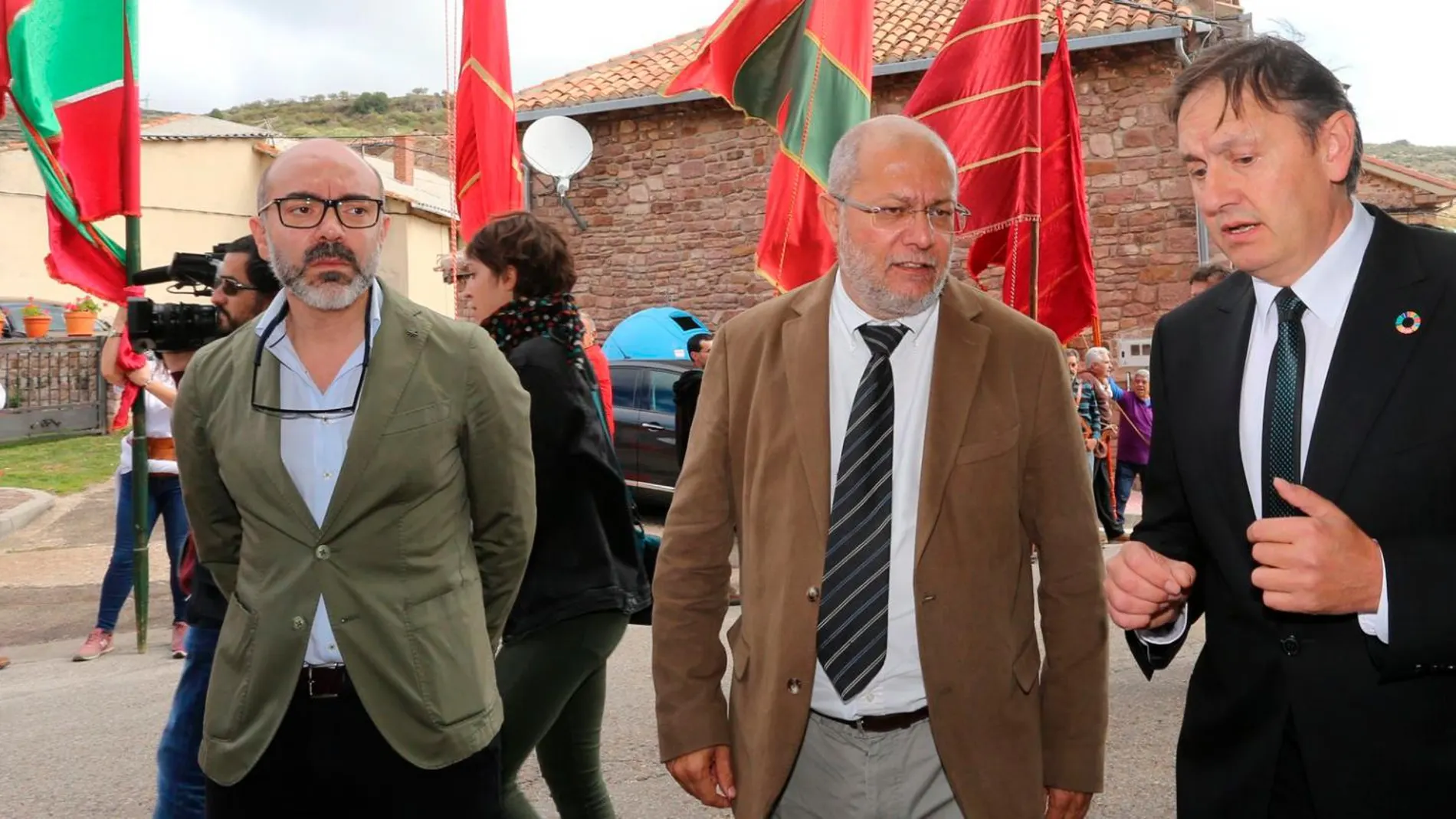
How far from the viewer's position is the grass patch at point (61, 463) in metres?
15.4

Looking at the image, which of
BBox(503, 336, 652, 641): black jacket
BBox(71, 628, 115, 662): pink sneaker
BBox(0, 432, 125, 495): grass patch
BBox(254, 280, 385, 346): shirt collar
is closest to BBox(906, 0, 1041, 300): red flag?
BBox(503, 336, 652, 641): black jacket

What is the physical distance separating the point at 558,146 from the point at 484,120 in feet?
36.1

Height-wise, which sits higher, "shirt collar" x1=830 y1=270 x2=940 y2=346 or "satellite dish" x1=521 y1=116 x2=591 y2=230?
"satellite dish" x1=521 y1=116 x2=591 y2=230

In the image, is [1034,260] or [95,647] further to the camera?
[95,647]

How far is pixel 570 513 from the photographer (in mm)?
3088

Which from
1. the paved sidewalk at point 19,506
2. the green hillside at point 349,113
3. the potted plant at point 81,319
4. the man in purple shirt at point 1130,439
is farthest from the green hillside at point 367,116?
the man in purple shirt at point 1130,439

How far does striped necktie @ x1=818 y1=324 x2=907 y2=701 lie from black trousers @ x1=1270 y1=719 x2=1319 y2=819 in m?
0.71

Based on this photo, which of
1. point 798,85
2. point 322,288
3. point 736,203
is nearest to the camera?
point 322,288

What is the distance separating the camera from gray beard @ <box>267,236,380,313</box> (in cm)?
252

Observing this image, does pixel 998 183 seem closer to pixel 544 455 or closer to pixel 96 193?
pixel 544 455

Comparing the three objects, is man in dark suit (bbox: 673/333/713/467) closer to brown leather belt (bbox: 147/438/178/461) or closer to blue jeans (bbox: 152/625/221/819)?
blue jeans (bbox: 152/625/221/819)

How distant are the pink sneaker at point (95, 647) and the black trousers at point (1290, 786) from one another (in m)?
7.12

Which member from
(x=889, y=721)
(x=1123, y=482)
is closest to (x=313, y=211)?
(x=889, y=721)

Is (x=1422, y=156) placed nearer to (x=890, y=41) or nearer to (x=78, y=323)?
(x=890, y=41)
